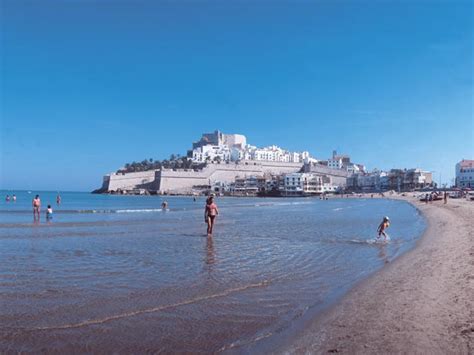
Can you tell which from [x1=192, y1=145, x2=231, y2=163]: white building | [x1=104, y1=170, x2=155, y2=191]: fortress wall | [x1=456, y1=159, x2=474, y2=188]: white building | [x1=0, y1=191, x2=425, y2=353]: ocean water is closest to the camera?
[x1=0, y1=191, x2=425, y2=353]: ocean water

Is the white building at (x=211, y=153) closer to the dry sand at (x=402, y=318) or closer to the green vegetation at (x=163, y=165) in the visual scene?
the green vegetation at (x=163, y=165)

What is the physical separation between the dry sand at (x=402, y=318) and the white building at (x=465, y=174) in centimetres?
13172

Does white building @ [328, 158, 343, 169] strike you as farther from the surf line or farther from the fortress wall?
the surf line

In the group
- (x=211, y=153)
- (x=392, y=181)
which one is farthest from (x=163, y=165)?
(x=392, y=181)

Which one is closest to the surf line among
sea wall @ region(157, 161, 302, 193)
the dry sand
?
the dry sand

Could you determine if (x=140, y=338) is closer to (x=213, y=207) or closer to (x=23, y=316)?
(x=23, y=316)

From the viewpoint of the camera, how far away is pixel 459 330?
4680 mm

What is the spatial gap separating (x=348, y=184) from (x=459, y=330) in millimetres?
151715

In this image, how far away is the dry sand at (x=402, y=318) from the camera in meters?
4.36

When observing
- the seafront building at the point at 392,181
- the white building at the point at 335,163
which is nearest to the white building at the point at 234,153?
the white building at the point at 335,163

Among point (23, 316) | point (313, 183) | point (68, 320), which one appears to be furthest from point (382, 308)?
point (313, 183)

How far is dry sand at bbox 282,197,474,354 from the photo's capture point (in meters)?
4.36

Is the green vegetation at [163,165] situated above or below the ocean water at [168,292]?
above

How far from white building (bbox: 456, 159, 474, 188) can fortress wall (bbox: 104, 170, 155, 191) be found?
10033cm
